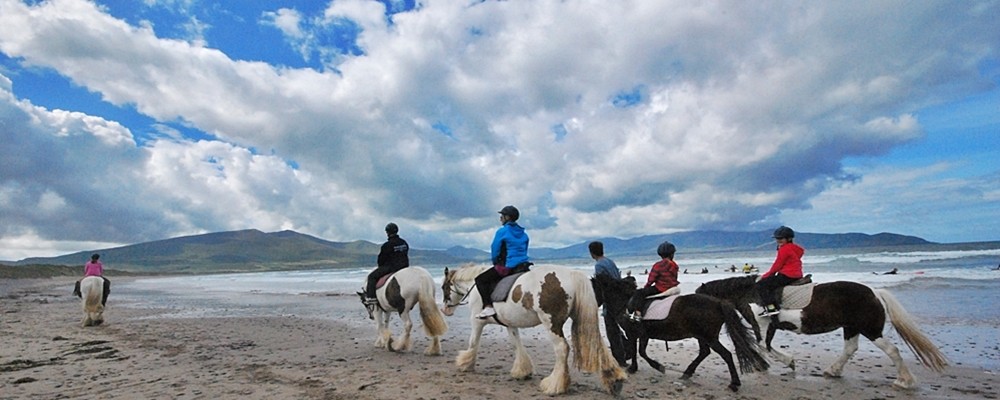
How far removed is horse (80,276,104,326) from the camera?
536 inches

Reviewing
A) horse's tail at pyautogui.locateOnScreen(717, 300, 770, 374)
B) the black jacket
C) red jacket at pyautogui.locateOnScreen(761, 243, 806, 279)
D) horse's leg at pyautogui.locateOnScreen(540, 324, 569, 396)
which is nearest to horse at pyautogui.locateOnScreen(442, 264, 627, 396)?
horse's leg at pyautogui.locateOnScreen(540, 324, 569, 396)

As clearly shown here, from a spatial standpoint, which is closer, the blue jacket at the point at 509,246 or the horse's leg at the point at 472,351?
the blue jacket at the point at 509,246

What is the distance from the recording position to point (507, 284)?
679 cm

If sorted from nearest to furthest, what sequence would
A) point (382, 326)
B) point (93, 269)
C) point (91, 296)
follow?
1. point (382, 326)
2. point (91, 296)
3. point (93, 269)

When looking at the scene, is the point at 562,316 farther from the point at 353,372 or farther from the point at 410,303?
the point at 410,303

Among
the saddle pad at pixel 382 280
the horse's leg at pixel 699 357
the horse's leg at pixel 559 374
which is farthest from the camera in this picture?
the saddle pad at pixel 382 280

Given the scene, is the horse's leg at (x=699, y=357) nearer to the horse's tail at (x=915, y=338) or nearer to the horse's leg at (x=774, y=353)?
the horse's leg at (x=774, y=353)

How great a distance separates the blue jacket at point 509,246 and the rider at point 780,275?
361 centimetres

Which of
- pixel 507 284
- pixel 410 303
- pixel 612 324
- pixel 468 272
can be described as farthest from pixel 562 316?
pixel 410 303

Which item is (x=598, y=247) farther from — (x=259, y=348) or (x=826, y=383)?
(x=259, y=348)

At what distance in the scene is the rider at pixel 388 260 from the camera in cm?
978

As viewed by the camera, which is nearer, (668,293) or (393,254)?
(668,293)

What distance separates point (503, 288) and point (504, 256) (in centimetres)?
53

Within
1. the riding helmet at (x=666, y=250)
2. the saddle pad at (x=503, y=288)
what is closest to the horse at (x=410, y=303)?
the saddle pad at (x=503, y=288)
